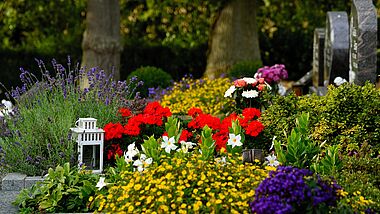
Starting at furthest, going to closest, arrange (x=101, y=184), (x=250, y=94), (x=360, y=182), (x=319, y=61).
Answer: (x=319, y=61) → (x=250, y=94) → (x=101, y=184) → (x=360, y=182)

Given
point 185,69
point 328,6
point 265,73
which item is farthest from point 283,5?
point 265,73

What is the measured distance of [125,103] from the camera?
8953 mm

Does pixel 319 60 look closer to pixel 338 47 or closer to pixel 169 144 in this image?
pixel 338 47

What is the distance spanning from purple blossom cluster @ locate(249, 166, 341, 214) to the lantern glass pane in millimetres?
2782

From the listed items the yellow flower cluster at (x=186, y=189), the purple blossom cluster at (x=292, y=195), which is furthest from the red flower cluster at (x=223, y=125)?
the purple blossom cluster at (x=292, y=195)

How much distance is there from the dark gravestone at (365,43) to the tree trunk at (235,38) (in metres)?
6.01

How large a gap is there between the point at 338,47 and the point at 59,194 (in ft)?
22.6

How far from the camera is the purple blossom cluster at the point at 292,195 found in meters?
4.85

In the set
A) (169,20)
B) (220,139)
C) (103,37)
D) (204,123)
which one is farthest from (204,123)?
(169,20)

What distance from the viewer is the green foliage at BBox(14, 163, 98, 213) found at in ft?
20.3

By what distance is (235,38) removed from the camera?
16.8 meters

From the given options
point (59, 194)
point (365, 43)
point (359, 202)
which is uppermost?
point (365, 43)

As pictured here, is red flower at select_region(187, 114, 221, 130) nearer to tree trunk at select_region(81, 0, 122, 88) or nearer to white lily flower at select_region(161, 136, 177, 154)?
white lily flower at select_region(161, 136, 177, 154)

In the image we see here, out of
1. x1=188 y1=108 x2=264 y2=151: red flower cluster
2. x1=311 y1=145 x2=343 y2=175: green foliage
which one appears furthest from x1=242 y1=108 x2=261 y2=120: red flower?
x1=311 y1=145 x2=343 y2=175: green foliage
